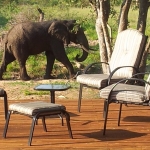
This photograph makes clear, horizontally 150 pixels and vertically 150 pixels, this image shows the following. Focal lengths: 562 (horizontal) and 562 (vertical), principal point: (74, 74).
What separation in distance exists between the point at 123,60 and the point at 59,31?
4649mm

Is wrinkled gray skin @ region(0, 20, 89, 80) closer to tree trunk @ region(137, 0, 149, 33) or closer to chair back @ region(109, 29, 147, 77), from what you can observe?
tree trunk @ region(137, 0, 149, 33)

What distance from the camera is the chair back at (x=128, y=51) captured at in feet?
23.7

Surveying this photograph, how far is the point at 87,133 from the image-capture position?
598 cm

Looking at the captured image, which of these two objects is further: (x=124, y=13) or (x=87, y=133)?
(x=124, y=13)

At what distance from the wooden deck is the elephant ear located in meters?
4.62

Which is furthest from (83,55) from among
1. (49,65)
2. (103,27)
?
(103,27)

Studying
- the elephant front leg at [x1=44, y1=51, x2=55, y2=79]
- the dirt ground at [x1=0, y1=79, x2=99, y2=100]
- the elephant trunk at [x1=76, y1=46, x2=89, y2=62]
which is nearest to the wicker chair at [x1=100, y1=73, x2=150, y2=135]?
the dirt ground at [x1=0, y1=79, x2=99, y2=100]

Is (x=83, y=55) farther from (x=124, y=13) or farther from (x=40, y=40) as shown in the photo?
(x=124, y=13)

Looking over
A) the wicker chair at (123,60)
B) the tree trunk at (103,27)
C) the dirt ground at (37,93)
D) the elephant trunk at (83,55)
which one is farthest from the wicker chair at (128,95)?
the elephant trunk at (83,55)

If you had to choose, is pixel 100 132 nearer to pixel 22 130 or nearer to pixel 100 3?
pixel 22 130

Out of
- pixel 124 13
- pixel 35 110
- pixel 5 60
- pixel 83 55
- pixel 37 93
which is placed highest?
pixel 124 13

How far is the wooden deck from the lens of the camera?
17.8ft

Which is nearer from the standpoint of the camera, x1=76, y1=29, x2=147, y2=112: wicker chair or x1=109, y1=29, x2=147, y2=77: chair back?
x1=76, y1=29, x2=147, y2=112: wicker chair

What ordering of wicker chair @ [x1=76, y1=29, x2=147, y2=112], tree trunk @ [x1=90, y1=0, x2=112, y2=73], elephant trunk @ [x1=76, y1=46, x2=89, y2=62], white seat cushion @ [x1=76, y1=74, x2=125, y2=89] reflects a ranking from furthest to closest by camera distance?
elephant trunk @ [x1=76, y1=46, x2=89, y2=62] → tree trunk @ [x1=90, y1=0, x2=112, y2=73] → wicker chair @ [x1=76, y1=29, x2=147, y2=112] → white seat cushion @ [x1=76, y1=74, x2=125, y2=89]
